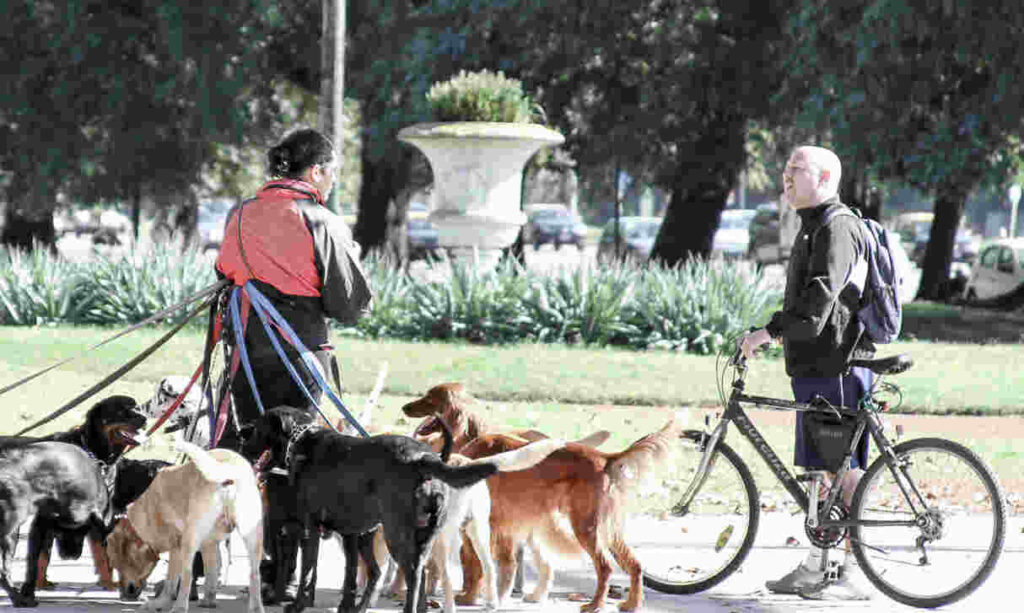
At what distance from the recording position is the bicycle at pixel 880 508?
6.66m

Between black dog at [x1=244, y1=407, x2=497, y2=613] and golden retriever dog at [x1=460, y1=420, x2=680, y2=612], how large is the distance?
328 millimetres

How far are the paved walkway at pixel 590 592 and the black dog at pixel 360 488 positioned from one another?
444 millimetres

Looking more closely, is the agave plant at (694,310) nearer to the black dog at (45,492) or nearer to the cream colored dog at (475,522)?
the cream colored dog at (475,522)

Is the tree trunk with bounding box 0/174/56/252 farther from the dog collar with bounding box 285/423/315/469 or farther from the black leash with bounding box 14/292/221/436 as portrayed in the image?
the dog collar with bounding box 285/423/315/469

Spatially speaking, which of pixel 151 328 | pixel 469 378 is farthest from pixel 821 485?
pixel 151 328

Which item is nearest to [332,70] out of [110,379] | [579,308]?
[579,308]

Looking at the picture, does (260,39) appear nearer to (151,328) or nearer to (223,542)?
(151,328)

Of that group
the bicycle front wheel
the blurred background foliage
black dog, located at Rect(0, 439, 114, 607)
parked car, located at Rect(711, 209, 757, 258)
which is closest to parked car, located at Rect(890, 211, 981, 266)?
parked car, located at Rect(711, 209, 757, 258)

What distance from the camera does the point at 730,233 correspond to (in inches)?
1997

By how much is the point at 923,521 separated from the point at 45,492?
3.58 meters

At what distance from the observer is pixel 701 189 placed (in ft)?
85.1

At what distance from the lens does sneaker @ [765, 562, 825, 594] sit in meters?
6.93

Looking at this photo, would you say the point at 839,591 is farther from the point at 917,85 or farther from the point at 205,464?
the point at 917,85

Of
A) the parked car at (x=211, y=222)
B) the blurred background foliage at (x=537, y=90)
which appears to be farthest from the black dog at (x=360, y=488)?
the parked car at (x=211, y=222)
